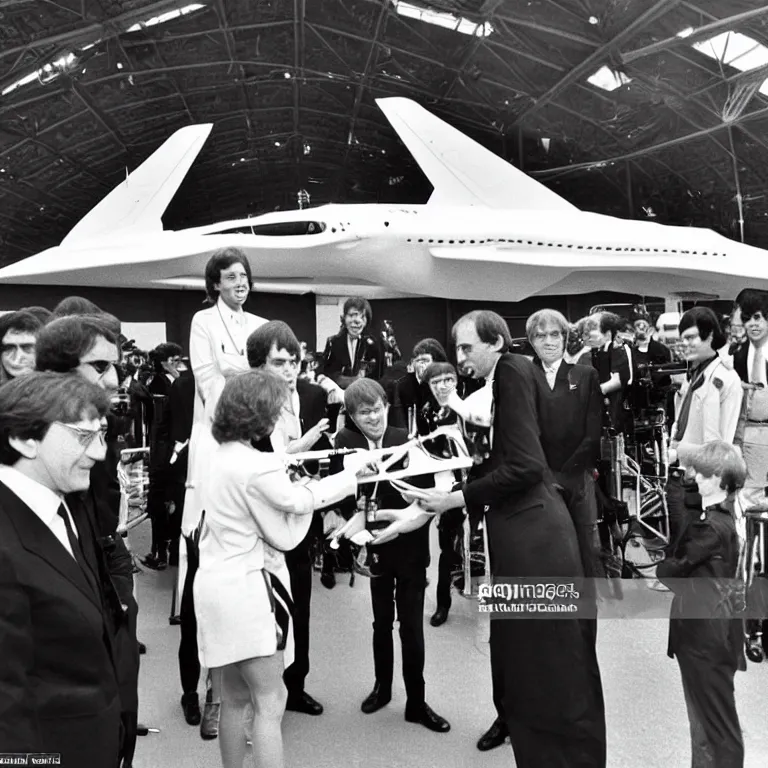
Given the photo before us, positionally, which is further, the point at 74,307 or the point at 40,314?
the point at 40,314

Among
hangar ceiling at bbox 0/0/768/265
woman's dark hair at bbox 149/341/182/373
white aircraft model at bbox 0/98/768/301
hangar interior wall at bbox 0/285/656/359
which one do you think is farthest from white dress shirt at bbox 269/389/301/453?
hangar interior wall at bbox 0/285/656/359

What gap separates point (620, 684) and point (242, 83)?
6.85m

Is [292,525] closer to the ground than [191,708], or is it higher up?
higher up

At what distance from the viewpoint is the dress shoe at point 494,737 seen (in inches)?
81.0

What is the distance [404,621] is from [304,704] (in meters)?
0.46

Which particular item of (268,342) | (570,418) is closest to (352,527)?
(268,342)

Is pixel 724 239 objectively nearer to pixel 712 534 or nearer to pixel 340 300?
pixel 340 300

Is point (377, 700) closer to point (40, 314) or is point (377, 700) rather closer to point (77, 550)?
point (77, 550)

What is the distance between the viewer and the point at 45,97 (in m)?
7.06

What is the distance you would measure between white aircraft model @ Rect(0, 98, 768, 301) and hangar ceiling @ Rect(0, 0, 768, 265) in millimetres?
456

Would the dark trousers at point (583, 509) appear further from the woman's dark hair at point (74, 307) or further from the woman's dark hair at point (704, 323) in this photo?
the woman's dark hair at point (74, 307)

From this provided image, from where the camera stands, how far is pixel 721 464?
6.35 feet

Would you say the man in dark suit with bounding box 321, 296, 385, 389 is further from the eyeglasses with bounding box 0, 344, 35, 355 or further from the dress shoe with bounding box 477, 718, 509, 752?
the dress shoe with bounding box 477, 718, 509, 752

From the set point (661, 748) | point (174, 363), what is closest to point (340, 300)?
point (174, 363)
